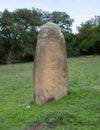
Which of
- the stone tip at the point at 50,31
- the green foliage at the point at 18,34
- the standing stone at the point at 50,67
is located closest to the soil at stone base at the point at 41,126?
the standing stone at the point at 50,67

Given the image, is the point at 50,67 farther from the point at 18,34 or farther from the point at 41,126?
the point at 18,34

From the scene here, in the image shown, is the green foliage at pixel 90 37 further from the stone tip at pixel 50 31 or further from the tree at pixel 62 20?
the stone tip at pixel 50 31

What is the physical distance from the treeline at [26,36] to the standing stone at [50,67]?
44.6 meters

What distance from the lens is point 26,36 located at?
60875 mm

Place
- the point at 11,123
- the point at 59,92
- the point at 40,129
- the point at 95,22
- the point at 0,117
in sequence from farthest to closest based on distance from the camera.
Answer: the point at 95,22
the point at 59,92
the point at 0,117
the point at 11,123
the point at 40,129

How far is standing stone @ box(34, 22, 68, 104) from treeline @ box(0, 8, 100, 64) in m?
44.6

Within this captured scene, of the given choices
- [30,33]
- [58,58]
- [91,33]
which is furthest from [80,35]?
[58,58]

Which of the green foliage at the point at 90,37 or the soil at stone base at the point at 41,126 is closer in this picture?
the soil at stone base at the point at 41,126

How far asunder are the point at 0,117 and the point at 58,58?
2551mm

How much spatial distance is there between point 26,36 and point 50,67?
49.7 metres

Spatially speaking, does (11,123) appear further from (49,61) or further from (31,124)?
(49,61)

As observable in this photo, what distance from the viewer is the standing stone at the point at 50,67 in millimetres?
11375

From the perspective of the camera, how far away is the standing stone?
11375 mm

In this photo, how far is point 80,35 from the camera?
6450 cm
